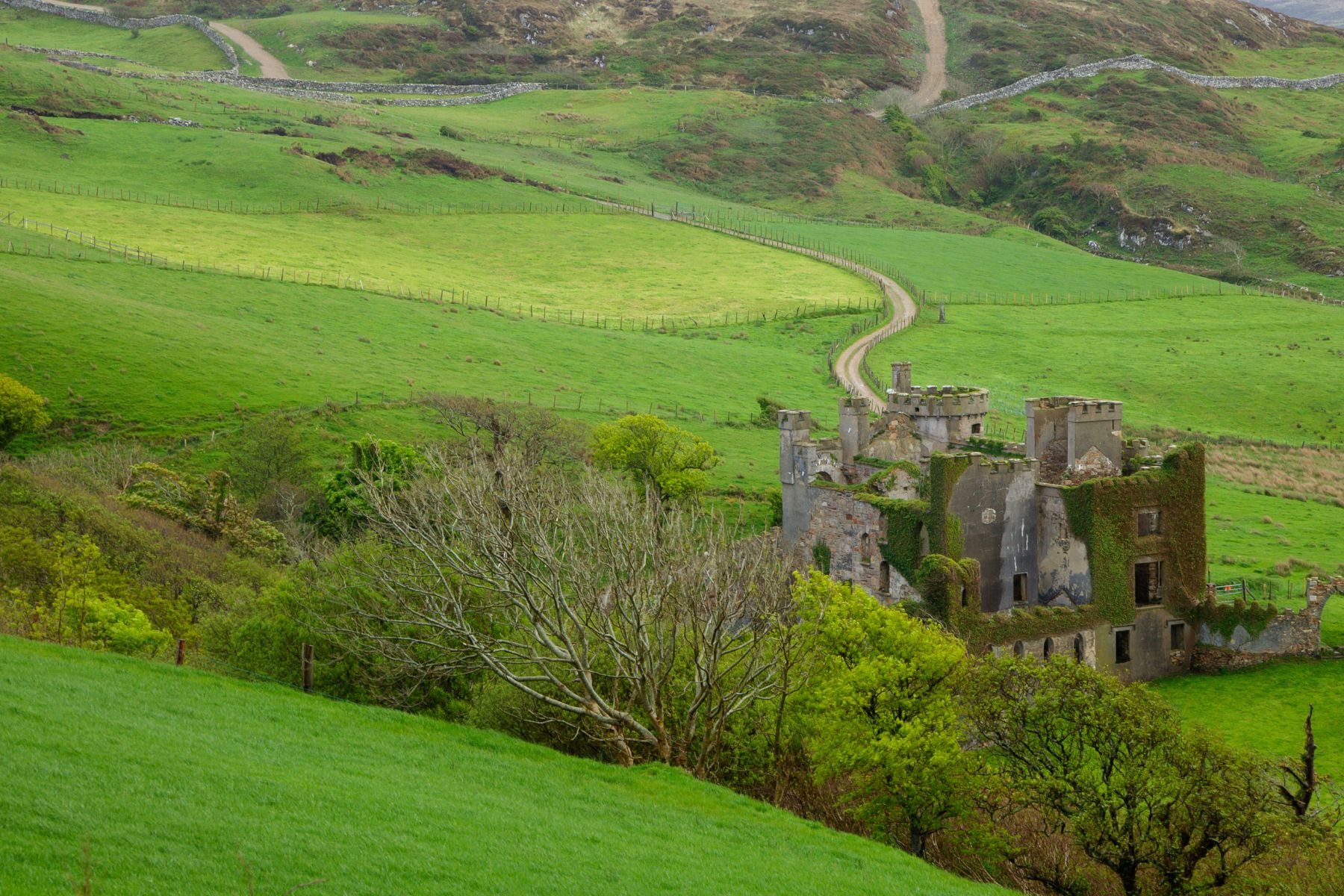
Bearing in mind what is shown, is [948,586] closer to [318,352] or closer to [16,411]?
[16,411]

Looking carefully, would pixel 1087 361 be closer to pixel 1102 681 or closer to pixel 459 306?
pixel 459 306

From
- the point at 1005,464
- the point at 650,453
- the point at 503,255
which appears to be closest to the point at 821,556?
the point at 1005,464

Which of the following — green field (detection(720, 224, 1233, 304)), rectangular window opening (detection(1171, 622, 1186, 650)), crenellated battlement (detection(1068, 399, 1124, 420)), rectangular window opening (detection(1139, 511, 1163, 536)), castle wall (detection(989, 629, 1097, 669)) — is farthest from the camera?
green field (detection(720, 224, 1233, 304))

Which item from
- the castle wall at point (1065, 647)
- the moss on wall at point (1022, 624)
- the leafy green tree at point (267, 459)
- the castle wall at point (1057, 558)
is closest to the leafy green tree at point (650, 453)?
the leafy green tree at point (267, 459)

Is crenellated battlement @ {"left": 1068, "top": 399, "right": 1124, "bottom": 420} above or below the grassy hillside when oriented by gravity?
above

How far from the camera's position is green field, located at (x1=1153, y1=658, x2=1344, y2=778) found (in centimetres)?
5022

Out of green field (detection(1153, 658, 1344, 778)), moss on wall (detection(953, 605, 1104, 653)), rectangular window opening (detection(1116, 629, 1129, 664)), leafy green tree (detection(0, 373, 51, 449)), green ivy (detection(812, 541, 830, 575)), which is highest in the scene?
leafy green tree (detection(0, 373, 51, 449))

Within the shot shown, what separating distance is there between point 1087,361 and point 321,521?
76814mm

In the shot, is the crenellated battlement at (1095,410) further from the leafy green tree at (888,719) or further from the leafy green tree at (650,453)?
the leafy green tree at (888,719)

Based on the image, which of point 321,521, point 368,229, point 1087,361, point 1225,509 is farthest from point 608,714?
point 368,229

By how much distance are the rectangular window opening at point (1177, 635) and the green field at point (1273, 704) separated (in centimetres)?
158

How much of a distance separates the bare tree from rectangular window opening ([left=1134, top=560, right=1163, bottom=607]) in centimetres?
2193

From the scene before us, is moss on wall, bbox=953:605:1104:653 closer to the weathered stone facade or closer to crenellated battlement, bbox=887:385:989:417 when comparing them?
the weathered stone facade

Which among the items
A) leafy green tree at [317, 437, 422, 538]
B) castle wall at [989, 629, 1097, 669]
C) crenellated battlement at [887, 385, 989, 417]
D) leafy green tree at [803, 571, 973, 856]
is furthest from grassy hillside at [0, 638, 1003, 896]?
crenellated battlement at [887, 385, 989, 417]
